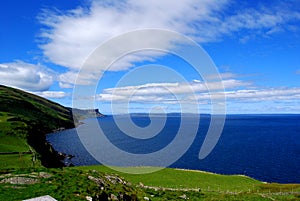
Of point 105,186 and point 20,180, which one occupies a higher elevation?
point 20,180

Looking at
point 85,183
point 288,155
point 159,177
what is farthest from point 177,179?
point 288,155

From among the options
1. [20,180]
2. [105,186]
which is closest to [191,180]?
[105,186]

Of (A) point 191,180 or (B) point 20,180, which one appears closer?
(B) point 20,180

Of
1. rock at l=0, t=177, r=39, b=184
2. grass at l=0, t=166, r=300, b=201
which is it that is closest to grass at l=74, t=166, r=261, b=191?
grass at l=0, t=166, r=300, b=201

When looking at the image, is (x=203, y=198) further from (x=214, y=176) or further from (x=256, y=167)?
(x=256, y=167)

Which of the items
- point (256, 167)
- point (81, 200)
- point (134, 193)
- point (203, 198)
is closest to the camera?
point (81, 200)

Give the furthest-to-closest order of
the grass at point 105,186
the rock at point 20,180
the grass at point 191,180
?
the grass at point 191,180 → the rock at point 20,180 → the grass at point 105,186

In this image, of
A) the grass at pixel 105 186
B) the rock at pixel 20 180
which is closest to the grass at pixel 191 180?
the grass at pixel 105 186

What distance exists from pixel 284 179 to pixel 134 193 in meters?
80.9

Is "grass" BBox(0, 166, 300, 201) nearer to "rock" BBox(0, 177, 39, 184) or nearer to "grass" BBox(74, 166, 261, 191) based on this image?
"grass" BBox(74, 166, 261, 191)

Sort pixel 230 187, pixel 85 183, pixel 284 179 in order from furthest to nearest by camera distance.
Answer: pixel 284 179, pixel 230 187, pixel 85 183

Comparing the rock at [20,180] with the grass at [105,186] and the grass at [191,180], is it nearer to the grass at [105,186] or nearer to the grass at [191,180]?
the grass at [105,186]

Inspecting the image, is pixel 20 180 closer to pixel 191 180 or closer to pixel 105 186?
pixel 105 186

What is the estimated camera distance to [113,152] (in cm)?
15088
